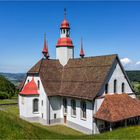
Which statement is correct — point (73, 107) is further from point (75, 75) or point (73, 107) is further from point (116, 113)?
point (116, 113)

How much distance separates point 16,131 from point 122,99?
61.5ft

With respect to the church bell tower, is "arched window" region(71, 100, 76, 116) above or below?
below

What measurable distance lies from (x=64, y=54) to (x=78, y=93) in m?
11.8

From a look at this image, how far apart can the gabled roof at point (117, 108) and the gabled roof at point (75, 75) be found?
7.13 ft

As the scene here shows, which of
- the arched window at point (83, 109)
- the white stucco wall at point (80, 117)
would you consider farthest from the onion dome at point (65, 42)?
the arched window at point (83, 109)

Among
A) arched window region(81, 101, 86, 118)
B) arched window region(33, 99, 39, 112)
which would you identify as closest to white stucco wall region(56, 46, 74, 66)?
arched window region(33, 99, 39, 112)

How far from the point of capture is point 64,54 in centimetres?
4438

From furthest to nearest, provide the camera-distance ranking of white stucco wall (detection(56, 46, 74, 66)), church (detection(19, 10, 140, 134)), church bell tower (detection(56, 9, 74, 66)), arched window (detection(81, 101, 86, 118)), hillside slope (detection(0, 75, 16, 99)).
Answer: hillside slope (detection(0, 75, 16, 99)), church bell tower (detection(56, 9, 74, 66)), white stucco wall (detection(56, 46, 74, 66)), arched window (detection(81, 101, 86, 118)), church (detection(19, 10, 140, 134))

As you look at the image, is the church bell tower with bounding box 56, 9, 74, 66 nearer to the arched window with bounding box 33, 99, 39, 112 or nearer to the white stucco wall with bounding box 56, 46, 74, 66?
the white stucco wall with bounding box 56, 46, 74, 66

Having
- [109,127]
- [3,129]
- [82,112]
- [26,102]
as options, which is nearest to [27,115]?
[26,102]

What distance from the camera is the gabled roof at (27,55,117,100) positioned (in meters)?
33.6

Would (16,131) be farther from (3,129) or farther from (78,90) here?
(78,90)

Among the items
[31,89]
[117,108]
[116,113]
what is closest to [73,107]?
[117,108]

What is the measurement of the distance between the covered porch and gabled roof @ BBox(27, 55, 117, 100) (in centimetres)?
232
